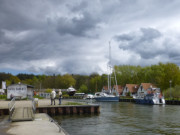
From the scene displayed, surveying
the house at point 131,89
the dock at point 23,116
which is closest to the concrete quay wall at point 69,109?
the dock at point 23,116

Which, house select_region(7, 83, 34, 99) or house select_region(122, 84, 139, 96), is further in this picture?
house select_region(122, 84, 139, 96)

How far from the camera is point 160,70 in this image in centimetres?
10450

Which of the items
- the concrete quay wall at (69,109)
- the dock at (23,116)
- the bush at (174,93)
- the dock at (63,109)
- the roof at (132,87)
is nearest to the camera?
the dock at (23,116)

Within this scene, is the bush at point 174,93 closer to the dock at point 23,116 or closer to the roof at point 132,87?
the roof at point 132,87

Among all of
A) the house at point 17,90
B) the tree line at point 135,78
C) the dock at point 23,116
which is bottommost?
the dock at point 23,116

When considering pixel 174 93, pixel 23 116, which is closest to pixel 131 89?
pixel 174 93

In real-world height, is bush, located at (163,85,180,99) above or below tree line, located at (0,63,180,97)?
below

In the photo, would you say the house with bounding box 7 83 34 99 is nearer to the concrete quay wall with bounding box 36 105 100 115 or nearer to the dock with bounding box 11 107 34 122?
the concrete quay wall with bounding box 36 105 100 115

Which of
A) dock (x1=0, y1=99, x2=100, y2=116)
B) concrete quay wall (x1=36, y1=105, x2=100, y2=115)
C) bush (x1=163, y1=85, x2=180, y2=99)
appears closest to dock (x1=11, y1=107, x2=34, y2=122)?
dock (x1=0, y1=99, x2=100, y2=116)

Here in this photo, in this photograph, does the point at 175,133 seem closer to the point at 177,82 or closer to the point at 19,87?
the point at 19,87

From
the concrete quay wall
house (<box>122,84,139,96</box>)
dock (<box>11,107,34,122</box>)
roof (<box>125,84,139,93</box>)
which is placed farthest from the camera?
roof (<box>125,84,139,93</box>)

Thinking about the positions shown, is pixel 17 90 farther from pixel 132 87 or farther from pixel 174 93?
pixel 132 87

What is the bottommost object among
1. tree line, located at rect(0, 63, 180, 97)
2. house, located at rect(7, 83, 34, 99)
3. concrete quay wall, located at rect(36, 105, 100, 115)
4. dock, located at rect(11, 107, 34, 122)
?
concrete quay wall, located at rect(36, 105, 100, 115)

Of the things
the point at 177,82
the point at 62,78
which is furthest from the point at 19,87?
the point at 62,78
